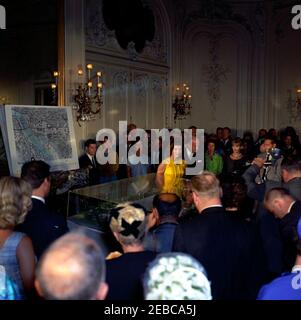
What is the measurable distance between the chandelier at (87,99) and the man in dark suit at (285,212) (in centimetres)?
614

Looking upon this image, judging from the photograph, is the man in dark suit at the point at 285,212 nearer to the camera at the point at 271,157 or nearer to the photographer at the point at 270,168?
the photographer at the point at 270,168

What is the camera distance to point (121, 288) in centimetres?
228

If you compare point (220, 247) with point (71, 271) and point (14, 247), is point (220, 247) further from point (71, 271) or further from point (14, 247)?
point (71, 271)

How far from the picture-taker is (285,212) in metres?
3.74

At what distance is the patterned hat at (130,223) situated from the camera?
7.98ft

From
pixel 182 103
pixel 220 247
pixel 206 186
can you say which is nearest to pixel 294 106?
pixel 182 103

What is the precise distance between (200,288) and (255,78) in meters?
13.2

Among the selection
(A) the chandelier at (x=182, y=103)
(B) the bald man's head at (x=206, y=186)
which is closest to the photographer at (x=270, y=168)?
(B) the bald man's head at (x=206, y=186)

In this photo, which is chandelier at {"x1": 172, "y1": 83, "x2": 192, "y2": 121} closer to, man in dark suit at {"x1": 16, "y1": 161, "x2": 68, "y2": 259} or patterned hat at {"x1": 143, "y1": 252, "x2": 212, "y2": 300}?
man in dark suit at {"x1": 16, "y1": 161, "x2": 68, "y2": 259}

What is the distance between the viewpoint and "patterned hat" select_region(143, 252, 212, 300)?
164 cm

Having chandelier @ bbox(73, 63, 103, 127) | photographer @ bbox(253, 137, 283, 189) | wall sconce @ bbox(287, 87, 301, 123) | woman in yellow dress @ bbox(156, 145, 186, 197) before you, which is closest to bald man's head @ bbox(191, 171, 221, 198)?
woman in yellow dress @ bbox(156, 145, 186, 197)

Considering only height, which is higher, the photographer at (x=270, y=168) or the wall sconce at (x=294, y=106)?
the wall sconce at (x=294, y=106)

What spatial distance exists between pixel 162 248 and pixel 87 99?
22.3ft

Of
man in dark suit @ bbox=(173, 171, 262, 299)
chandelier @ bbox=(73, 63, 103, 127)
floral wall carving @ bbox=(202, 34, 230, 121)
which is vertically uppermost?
floral wall carving @ bbox=(202, 34, 230, 121)
